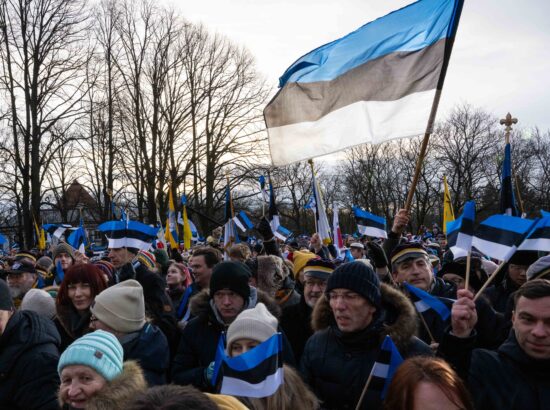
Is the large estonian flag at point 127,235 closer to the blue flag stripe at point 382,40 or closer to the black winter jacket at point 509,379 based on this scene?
the blue flag stripe at point 382,40

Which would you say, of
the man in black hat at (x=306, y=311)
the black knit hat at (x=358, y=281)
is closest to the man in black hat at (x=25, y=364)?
the black knit hat at (x=358, y=281)

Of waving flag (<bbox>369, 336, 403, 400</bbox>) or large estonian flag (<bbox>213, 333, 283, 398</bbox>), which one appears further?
waving flag (<bbox>369, 336, 403, 400</bbox>)

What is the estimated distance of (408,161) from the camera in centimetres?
5150

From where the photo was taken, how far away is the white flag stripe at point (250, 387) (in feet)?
8.34

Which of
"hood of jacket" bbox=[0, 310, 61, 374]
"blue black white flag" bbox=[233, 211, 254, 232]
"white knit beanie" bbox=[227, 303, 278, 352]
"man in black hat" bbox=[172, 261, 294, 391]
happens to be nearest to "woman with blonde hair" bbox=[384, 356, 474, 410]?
"white knit beanie" bbox=[227, 303, 278, 352]

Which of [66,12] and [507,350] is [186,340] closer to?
[507,350]

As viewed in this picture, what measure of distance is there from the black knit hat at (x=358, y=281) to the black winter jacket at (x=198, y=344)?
79 centimetres

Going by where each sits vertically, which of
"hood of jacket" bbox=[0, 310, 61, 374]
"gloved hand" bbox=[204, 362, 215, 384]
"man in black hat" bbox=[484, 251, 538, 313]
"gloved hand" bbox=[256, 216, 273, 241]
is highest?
"gloved hand" bbox=[256, 216, 273, 241]

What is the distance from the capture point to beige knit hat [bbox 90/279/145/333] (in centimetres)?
379

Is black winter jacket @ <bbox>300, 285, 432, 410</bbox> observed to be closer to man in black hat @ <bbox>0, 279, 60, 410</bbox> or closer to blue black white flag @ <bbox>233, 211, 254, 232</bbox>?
man in black hat @ <bbox>0, 279, 60, 410</bbox>

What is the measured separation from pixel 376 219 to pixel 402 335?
15.7 ft

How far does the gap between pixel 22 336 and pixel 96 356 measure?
2.65 ft

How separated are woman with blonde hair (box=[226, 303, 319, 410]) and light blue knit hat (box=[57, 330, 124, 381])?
2.14 ft

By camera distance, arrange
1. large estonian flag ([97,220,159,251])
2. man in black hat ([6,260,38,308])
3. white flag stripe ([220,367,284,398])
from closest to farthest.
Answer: white flag stripe ([220,367,284,398]), man in black hat ([6,260,38,308]), large estonian flag ([97,220,159,251])
